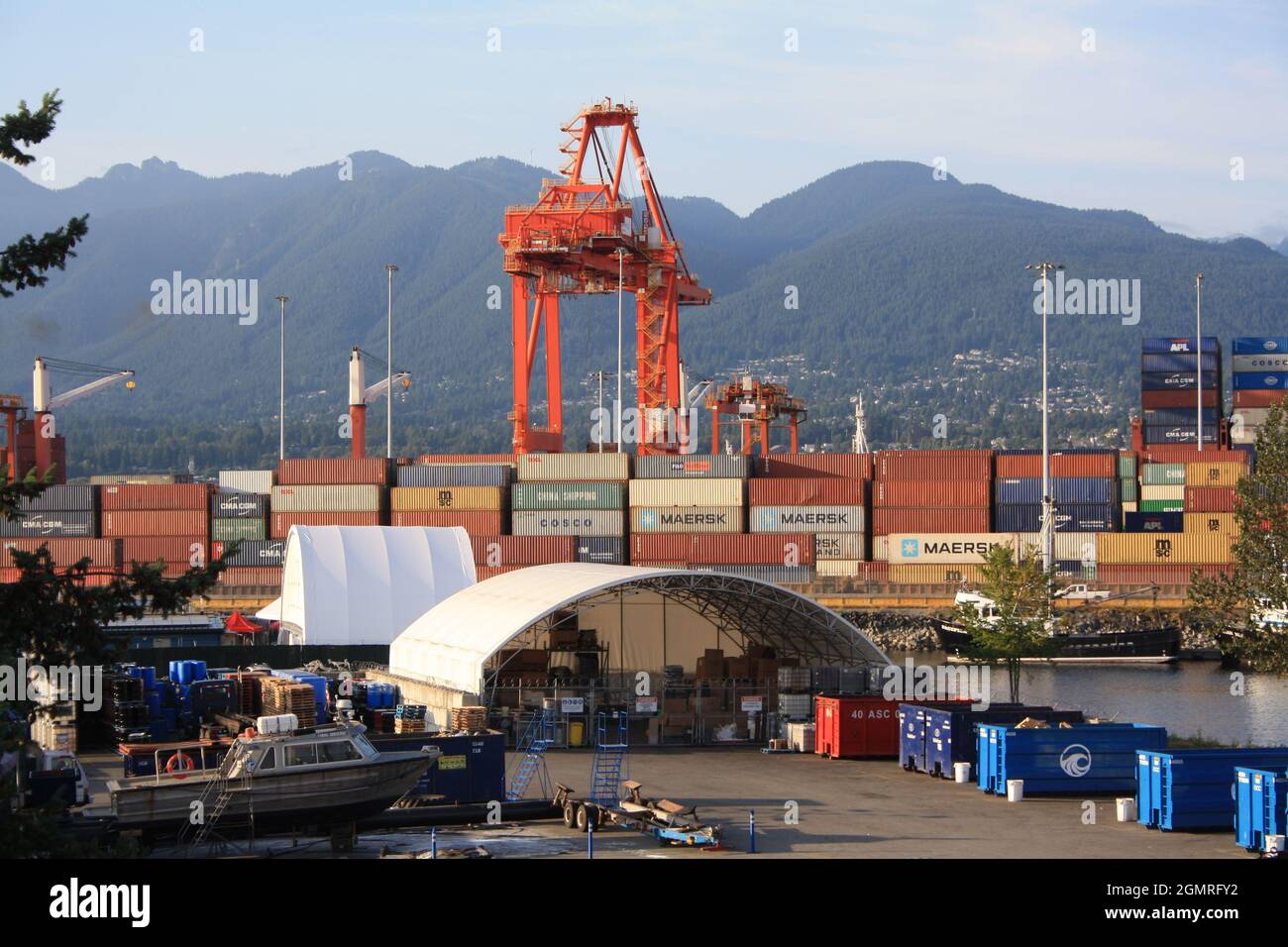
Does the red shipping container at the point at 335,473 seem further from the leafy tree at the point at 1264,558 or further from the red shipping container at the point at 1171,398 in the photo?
the red shipping container at the point at 1171,398

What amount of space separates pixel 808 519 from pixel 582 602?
1912 inches

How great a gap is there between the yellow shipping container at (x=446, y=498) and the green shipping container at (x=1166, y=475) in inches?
1387

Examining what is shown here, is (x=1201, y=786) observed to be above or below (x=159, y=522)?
below

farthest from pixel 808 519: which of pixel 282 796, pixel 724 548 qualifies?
pixel 282 796

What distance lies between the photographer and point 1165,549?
268 feet

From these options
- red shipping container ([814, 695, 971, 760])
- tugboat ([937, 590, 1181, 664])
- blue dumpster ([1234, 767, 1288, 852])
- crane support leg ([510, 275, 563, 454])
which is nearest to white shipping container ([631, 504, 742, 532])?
crane support leg ([510, 275, 563, 454])

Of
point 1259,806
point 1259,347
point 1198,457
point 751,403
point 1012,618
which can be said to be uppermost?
point 1259,347

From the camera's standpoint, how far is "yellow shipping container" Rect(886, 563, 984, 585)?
82438mm

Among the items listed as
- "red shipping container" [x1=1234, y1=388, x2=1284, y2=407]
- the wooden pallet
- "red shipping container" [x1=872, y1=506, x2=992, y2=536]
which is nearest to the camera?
the wooden pallet

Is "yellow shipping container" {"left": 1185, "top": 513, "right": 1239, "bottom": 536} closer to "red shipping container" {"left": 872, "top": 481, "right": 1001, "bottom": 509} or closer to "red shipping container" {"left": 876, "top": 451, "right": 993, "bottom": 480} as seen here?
"red shipping container" {"left": 872, "top": 481, "right": 1001, "bottom": 509}

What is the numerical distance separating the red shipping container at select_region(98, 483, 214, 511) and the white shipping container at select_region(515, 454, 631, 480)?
18211 millimetres

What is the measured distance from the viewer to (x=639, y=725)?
35.7 m

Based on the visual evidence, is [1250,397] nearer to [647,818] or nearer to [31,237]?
[647,818]
